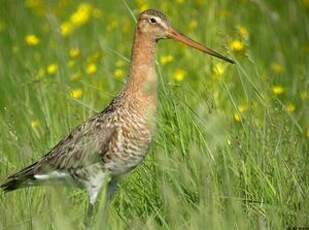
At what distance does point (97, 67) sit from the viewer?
31.9 feet

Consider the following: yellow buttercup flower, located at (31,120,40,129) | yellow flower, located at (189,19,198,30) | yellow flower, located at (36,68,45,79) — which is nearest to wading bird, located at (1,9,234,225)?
yellow buttercup flower, located at (31,120,40,129)

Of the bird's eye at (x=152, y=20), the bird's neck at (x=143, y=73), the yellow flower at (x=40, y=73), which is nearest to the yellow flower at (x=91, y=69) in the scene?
the yellow flower at (x=40, y=73)

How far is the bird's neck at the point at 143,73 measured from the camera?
266 inches

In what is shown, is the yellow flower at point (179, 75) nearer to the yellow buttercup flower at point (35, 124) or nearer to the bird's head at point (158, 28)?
the yellow buttercup flower at point (35, 124)

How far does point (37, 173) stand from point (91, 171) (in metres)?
0.35

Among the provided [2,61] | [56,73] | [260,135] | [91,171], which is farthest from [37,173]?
[2,61]

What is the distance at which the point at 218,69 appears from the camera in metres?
7.13

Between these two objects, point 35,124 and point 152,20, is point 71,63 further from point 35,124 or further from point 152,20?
point 152,20

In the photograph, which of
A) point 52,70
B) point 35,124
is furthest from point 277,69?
point 35,124

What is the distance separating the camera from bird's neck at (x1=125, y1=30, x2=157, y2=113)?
6762mm

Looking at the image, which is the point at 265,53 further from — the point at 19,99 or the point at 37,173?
the point at 37,173

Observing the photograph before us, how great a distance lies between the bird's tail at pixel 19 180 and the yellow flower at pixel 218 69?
51.0 inches

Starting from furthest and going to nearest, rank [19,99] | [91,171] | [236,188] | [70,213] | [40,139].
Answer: [19,99] < [40,139] < [91,171] < [236,188] < [70,213]

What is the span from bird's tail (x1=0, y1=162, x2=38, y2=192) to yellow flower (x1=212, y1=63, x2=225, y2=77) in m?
1.30
